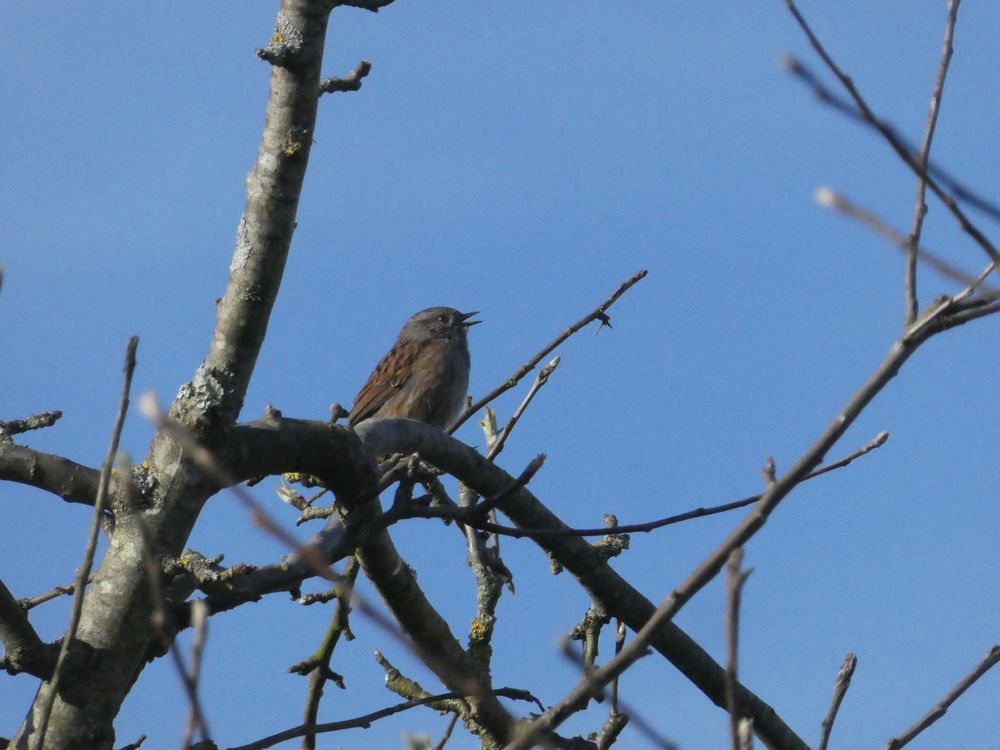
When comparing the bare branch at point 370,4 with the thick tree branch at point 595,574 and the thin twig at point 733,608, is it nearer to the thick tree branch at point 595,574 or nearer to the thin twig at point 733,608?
the thick tree branch at point 595,574

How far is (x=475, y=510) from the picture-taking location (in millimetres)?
3551

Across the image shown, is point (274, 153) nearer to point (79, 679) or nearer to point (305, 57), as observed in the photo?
point (305, 57)

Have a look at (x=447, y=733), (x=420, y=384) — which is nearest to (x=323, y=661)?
(x=447, y=733)

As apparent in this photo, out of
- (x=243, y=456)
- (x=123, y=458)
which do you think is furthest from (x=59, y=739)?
(x=123, y=458)

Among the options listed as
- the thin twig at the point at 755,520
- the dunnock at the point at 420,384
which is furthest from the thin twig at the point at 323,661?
the dunnock at the point at 420,384

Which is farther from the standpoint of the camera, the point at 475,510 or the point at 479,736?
the point at 479,736

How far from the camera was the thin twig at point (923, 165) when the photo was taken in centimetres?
179

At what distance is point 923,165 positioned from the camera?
1.75 metres

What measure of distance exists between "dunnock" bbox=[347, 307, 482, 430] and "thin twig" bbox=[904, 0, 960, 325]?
6.58 m

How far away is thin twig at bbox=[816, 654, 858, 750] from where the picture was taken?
2.47 m

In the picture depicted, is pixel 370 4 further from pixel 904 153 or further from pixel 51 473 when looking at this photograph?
pixel 904 153

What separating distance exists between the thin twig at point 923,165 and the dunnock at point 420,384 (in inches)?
259

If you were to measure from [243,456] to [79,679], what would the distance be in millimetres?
681

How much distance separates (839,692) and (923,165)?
1.26m
